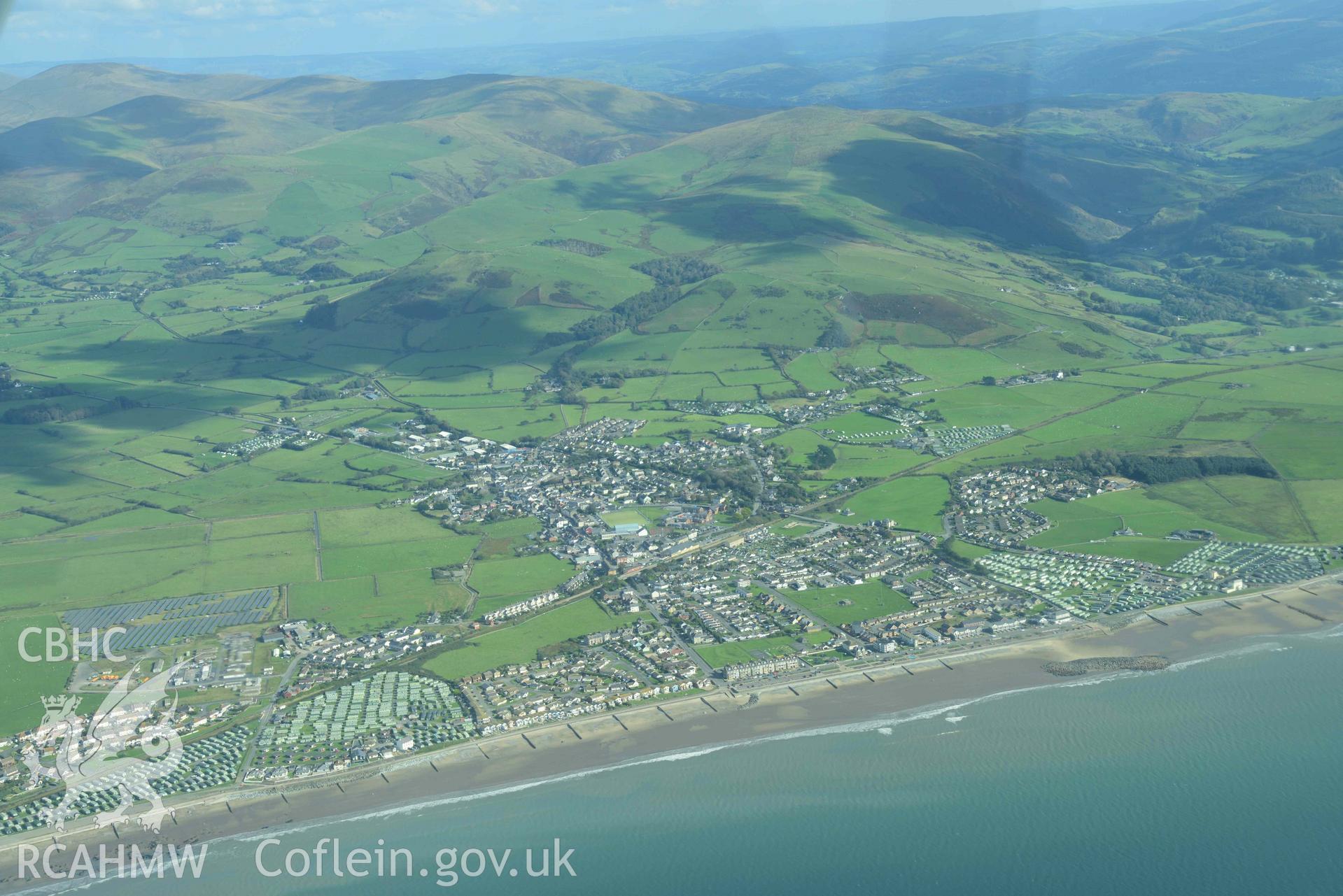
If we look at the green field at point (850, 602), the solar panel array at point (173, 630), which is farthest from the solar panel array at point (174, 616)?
the green field at point (850, 602)

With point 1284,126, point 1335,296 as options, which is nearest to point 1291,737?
point 1335,296

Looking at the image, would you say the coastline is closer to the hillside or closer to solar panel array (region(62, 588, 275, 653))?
solar panel array (region(62, 588, 275, 653))

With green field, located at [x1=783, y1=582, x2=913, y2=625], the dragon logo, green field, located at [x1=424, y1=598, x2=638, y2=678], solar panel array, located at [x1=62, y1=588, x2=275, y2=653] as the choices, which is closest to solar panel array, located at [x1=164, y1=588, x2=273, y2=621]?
solar panel array, located at [x1=62, y1=588, x2=275, y2=653]

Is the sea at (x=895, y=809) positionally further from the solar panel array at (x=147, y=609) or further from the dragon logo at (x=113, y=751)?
the solar panel array at (x=147, y=609)

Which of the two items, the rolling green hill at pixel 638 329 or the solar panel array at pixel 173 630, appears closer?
the solar panel array at pixel 173 630

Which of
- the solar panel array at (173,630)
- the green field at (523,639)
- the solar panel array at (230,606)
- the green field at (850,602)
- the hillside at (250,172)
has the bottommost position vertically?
the solar panel array at (230,606)
